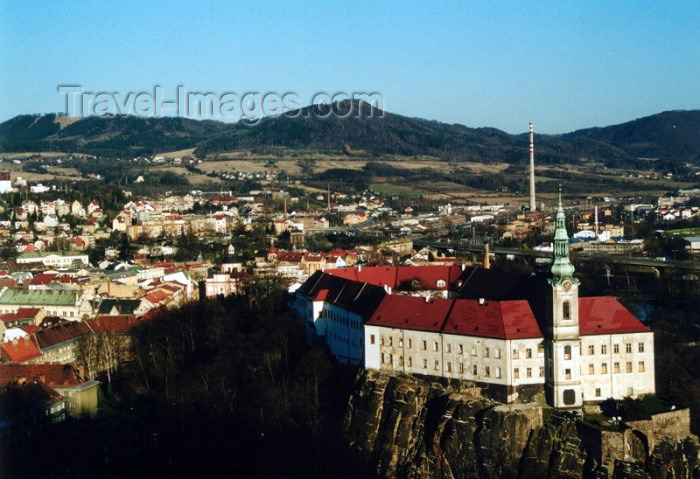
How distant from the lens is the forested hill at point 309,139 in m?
168

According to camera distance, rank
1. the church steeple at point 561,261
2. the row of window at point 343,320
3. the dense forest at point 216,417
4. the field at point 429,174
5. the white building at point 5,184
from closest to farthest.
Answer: the church steeple at point 561,261
the dense forest at point 216,417
the row of window at point 343,320
the white building at point 5,184
the field at point 429,174

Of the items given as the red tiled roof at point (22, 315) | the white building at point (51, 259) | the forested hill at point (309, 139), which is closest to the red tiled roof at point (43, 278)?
the red tiled roof at point (22, 315)

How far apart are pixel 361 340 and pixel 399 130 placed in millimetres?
154048

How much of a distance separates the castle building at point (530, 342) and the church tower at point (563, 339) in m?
0.02

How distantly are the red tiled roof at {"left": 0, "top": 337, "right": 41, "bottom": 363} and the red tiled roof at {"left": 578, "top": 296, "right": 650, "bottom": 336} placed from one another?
17.9 meters

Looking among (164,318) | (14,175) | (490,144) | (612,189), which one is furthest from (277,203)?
(490,144)

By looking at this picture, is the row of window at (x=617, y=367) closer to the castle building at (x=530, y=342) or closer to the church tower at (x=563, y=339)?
the castle building at (x=530, y=342)

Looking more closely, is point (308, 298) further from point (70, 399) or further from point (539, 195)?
point (539, 195)

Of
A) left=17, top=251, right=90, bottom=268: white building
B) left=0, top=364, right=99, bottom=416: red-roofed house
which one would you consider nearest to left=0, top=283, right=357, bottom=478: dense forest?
left=0, top=364, right=99, bottom=416: red-roofed house

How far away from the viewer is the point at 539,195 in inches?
4520

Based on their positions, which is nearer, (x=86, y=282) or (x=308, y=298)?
(x=308, y=298)

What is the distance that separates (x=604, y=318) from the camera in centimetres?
2588

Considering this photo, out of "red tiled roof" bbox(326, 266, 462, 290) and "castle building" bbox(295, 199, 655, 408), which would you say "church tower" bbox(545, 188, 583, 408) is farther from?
"red tiled roof" bbox(326, 266, 462, 290)

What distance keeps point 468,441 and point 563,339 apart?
3.39m
